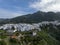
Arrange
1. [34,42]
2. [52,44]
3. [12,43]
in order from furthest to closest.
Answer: [52,44]
[34,42]
[12,43]

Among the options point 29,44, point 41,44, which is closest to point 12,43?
point 29,44

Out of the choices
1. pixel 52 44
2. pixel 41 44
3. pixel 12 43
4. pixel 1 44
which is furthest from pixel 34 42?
pixel 1 44

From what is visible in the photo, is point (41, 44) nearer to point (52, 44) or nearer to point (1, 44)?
point (52, 44)

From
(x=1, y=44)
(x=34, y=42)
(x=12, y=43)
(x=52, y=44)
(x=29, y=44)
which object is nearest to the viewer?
(x=1, y=44)

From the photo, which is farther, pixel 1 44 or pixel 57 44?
pixel 57 44

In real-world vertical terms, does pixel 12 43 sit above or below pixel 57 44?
above

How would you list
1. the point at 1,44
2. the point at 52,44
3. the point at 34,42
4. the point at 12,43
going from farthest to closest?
the point at 52,44
the point at 34,42
the point at 12,43
the point at 1,44

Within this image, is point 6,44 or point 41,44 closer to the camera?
point 6,44

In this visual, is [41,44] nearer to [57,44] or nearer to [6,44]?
[57,44]

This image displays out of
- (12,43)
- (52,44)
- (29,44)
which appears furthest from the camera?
(52,44)
